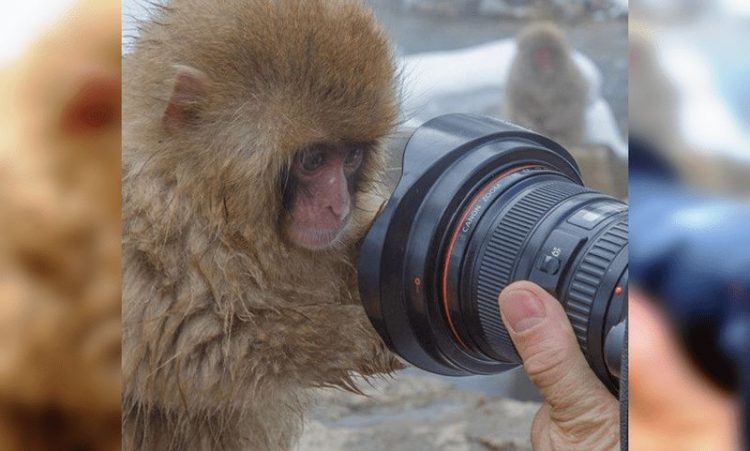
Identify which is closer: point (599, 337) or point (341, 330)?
point (599, 337)

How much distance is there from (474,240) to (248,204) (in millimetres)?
376

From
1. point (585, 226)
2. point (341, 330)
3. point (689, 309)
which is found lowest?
point (341, 330)

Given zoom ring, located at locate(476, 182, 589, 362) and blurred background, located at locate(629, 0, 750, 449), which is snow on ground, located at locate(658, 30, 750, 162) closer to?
blurred background, located at locate(629, 0, 750, 449)

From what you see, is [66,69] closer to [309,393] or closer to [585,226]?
[309,393]

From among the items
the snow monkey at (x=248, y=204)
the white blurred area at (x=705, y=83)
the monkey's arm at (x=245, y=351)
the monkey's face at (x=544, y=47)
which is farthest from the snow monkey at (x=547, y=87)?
the white blurred area at (x=705, y=83)

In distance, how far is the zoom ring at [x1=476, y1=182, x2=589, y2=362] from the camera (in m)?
1.27

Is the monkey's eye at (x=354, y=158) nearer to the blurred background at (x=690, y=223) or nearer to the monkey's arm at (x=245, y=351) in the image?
the monkey's arm at (x=245, y=351)

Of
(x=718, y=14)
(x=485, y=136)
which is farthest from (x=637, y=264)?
(x=485, y=136)

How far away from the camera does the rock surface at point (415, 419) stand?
1.39m

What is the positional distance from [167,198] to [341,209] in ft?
0.91

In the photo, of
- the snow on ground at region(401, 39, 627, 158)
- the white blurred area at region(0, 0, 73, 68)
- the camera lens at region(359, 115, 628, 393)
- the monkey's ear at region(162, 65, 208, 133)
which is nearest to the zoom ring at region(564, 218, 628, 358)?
the camera lens at region(359, 115, 628, 393)

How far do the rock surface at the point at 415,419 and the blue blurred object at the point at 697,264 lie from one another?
24.7 inches

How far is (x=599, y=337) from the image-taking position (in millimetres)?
1169

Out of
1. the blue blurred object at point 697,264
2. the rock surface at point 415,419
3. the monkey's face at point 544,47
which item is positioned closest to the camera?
the blue blurred object at point 697,264
